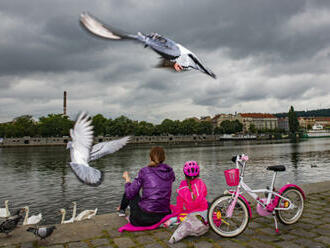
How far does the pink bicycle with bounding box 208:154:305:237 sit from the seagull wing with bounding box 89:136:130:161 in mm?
1992

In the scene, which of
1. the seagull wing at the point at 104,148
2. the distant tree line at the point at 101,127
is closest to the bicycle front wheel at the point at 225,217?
the seagull wing at the point at 104,148

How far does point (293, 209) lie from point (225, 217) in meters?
1.82

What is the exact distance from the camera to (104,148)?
4.40 m

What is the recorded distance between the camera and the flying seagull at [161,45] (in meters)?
2.79

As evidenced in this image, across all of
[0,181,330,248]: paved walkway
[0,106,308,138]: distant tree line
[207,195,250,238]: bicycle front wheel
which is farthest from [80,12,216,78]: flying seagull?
[0,106,308,138]: distant tree line

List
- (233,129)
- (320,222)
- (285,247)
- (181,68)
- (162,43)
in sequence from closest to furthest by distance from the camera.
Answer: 1. (162,43)
2. (181,68)
3. (285,247)
4. (320,222)
5. (233,129)

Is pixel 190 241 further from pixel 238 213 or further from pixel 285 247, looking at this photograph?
pixel 285 247

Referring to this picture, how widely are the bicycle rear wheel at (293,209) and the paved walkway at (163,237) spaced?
0.15m

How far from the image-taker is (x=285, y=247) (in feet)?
14.4

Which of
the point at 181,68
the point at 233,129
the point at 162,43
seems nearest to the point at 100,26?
the point at 162,43

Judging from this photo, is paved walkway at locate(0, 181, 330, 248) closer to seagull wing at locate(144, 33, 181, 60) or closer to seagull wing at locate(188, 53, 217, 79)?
seagull wing at locate(188, 53, 217, 79)

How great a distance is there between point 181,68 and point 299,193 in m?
4.04

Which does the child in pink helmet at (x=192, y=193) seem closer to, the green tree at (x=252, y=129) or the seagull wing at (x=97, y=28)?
the seagull wing at (x=97, y=28)

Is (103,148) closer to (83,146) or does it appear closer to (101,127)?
(83,146)
